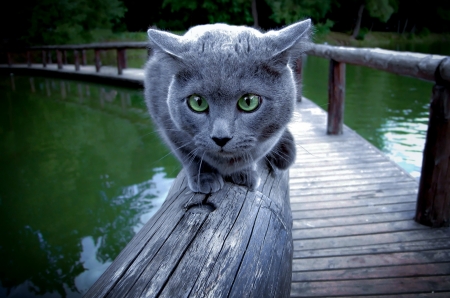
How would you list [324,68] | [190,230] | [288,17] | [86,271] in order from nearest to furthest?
[190,230] → [86,271] → [324,68] → [288,17]

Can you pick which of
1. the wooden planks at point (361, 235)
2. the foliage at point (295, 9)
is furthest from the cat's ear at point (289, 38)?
the foliage at point (295, 9)

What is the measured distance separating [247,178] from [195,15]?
1661 cm

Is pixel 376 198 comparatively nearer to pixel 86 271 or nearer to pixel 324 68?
pixel 86 271

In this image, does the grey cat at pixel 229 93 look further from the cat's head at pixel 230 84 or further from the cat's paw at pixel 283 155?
the cat's paw at pixel 283 155

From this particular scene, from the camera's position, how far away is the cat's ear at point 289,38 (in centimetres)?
131

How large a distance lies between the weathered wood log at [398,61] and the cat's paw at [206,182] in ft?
2.16

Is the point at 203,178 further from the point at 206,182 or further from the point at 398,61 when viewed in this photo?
the point at 398,61

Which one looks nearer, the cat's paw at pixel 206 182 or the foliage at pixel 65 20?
the cat's paw at pixel 206 182

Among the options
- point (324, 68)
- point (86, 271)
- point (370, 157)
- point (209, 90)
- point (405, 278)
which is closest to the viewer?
point (209, 90)

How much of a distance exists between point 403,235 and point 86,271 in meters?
2.30

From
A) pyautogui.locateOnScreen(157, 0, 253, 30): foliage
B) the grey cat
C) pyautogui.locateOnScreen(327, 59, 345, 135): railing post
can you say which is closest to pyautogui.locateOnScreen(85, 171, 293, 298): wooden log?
the grey cat

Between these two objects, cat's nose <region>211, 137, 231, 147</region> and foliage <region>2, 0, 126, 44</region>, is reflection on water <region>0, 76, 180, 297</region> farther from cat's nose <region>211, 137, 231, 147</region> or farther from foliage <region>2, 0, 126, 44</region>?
foliage <region>2, 0, 126, 44</region>

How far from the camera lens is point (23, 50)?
1335cm

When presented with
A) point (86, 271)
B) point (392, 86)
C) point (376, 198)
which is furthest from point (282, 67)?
point (392, 86)
